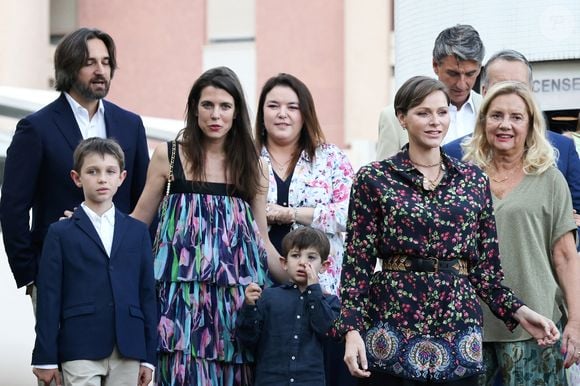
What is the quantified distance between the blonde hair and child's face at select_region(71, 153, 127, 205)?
1.36 metres

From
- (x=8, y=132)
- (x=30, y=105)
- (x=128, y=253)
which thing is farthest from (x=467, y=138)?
(x=8, y=132)

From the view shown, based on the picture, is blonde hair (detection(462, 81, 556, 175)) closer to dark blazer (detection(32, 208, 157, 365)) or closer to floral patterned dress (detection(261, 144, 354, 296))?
floral patterned dress (detection(261, 144, 354, 296))

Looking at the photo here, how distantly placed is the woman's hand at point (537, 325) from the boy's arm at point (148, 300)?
4.49 feet

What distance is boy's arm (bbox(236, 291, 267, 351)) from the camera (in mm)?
5211

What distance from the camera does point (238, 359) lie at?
5250 millimetres

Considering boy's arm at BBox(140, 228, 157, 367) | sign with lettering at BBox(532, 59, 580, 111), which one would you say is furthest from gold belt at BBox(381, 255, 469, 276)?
sign with lettering at BBox(532, 59, 580, 111)

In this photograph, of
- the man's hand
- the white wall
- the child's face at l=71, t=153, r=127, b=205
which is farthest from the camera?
the white wall

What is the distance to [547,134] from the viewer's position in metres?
5.37

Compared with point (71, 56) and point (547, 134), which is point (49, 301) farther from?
point (547, 134)

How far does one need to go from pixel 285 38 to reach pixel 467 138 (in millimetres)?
17671

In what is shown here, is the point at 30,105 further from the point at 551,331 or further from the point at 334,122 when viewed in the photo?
the point at 334,122

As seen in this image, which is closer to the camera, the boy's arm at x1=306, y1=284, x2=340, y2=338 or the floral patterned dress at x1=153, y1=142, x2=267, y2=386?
the floral patterned dress at x1=153, y1=142, x2=267, y2=386

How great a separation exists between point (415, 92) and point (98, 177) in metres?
1.27

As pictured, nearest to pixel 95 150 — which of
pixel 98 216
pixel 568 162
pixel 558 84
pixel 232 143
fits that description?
pixel 98 216
